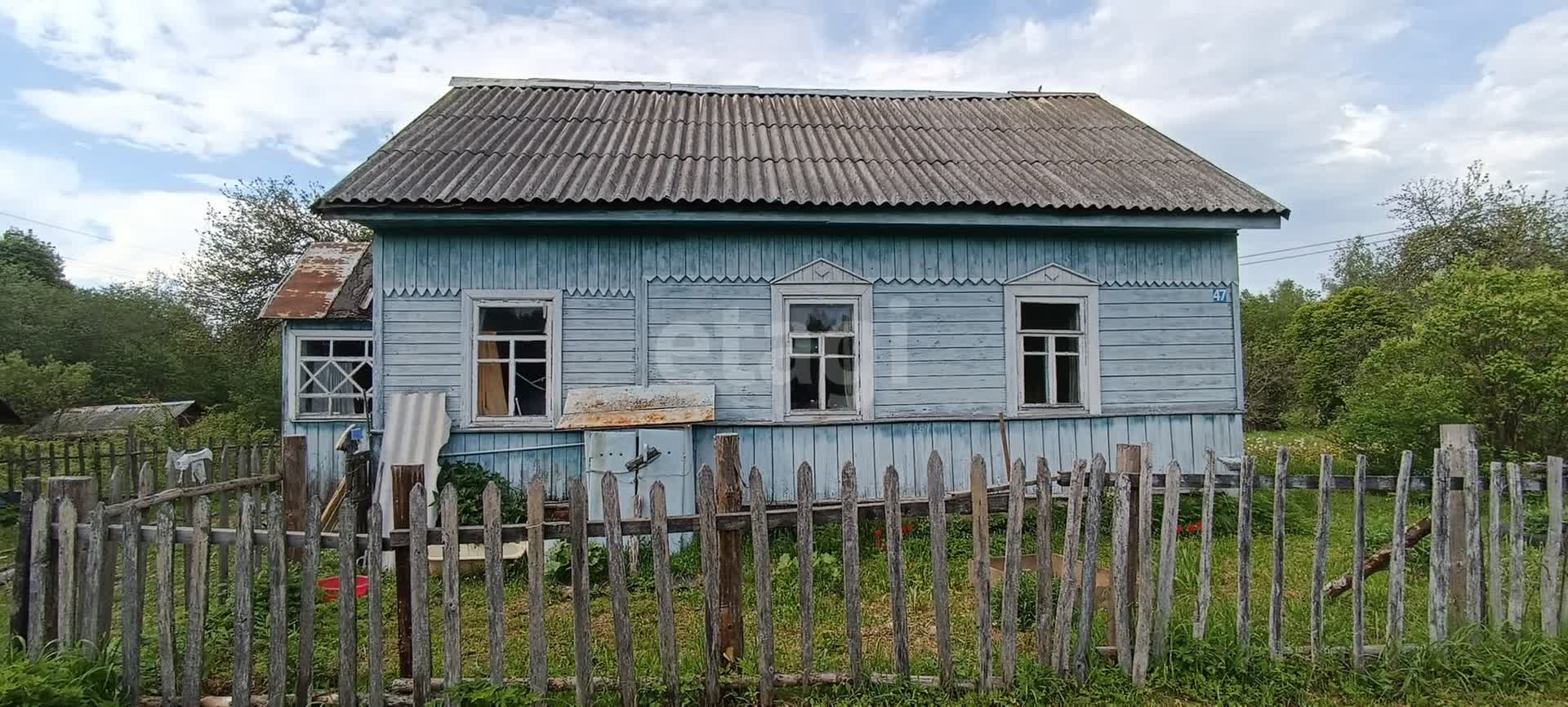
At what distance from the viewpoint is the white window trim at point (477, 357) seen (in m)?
7.47

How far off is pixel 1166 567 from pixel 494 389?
20.8 feet

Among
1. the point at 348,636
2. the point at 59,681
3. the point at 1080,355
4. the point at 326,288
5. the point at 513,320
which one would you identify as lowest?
the point at 59,681

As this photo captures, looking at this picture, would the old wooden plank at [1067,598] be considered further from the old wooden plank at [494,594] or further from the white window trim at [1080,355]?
the white window trim at [1080,355]

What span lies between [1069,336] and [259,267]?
22755mm

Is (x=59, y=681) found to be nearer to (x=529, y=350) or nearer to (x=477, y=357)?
(x=477, y=357)

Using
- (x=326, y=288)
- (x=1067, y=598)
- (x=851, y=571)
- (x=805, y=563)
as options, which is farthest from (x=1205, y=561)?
(x=326, y=288)

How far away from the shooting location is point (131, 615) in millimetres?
3357

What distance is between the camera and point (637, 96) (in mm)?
10805

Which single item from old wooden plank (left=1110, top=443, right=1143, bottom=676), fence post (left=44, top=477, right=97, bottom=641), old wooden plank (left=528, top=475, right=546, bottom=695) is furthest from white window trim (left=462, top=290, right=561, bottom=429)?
old wooden plank (left=1110, top=443, right=1143, bottom=676)

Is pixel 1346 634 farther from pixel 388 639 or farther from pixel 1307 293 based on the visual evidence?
A: pixel 1307 293

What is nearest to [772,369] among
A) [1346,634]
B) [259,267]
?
[1346,634]

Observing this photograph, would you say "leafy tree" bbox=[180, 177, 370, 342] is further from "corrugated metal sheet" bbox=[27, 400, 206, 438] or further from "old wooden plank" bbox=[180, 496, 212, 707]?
"old wooden plank" bbox=[180, 496, 212, 707]

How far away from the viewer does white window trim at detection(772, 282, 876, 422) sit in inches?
305

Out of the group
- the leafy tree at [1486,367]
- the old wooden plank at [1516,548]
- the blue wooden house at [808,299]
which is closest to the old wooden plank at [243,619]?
the blue wooden house at [808,299]
